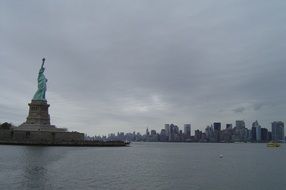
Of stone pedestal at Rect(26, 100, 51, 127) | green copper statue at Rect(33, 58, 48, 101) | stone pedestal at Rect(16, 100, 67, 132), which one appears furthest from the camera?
green copper statue at Rect(33, 58, 48, 101)

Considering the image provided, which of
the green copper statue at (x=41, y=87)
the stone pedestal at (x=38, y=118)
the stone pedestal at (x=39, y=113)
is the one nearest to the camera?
the stone pedestal at (x=38, y=118)

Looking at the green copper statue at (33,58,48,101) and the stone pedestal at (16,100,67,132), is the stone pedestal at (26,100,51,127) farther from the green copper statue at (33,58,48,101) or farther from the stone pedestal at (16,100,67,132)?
the green copper statue at (33,58,48,101)

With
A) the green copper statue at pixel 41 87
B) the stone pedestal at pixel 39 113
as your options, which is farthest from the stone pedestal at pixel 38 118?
the green copper statue at pixel 41 87

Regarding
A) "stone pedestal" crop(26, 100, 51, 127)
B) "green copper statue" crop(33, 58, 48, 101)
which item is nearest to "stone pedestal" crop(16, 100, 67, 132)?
"stone pedestal" crop(26, 100, 51, 127)

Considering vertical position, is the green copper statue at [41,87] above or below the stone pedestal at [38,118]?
above

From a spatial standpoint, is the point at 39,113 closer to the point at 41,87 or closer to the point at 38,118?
the point at 38,118

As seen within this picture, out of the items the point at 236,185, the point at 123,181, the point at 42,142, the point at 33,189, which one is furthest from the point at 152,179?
the point at 42,142

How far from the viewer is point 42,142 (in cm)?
9738

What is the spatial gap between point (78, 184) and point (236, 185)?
13386 mm

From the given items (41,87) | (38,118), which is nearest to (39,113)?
(38,118)

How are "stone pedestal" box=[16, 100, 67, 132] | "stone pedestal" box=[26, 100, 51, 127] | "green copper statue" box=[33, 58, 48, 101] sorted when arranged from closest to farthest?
"stone pedestal" box=[16, 100, 67, 132]
"stone pedestal" box=[26, 100, 51, 127]
"green copper statue" box=[33, 58, 48, 101]

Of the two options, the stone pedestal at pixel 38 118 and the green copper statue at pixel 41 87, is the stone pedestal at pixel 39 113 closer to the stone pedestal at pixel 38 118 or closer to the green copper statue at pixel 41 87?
the stone pedestal at pixel 38 118

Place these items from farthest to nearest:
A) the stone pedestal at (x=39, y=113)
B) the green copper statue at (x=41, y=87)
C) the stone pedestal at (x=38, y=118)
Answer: the green copper statue at (x=41, y=87) < the stone pedestal at (x=39, y=113) < the stone pedestal at (x=38, y=118)

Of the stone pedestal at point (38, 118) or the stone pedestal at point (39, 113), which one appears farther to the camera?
the stone pedestal at point (39, 113)
